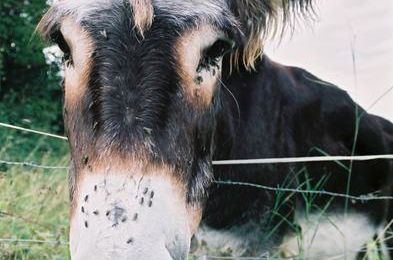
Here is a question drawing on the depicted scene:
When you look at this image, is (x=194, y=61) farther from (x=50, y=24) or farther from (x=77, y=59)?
(x=50, y=24)

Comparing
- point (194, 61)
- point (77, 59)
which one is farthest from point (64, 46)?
point (194, 61)

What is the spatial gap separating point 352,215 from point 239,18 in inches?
74.3

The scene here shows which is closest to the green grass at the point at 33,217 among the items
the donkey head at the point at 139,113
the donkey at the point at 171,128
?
the donkey at the point at 171,128

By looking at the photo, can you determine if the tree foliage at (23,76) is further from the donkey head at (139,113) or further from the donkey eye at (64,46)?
the donkey head at (139,113)

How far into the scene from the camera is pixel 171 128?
2.45 metres

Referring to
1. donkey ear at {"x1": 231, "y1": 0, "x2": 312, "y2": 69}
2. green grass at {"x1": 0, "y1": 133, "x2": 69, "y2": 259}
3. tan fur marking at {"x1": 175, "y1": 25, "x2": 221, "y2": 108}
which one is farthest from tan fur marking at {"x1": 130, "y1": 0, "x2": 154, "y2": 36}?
green grass at {"x1": 0, "y1": 133, "x2": 69, "y2": 259}

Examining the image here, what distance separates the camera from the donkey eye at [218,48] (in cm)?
268

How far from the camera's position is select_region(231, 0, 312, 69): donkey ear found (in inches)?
126

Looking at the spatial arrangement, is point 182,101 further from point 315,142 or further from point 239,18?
point 315,142

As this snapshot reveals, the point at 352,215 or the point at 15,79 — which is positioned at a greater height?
the point at 352,215

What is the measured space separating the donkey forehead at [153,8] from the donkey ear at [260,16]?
476 millimetres

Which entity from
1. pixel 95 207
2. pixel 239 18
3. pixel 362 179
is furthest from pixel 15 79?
pixel 95 207

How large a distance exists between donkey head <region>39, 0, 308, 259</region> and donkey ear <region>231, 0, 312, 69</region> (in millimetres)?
377

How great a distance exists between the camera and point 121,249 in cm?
203
